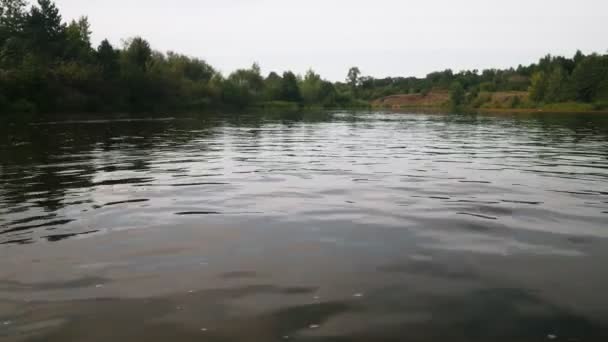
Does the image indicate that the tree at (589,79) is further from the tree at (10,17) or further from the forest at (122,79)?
the tree at (10,17)

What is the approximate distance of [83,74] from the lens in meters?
70.2

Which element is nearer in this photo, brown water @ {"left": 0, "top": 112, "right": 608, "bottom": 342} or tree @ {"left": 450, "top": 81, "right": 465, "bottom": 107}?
brown water @ {"left": 0, "top": 112, "right": 608, "bottom": 342}

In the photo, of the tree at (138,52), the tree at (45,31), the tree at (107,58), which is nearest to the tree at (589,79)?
the tree at (138,52)

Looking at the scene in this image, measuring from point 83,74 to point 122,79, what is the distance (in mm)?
13912

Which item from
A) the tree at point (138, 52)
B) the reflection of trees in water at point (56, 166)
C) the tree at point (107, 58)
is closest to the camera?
the reflection of trees in water at point (56, 166)

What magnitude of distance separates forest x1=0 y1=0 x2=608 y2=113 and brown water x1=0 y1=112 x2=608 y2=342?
179ft

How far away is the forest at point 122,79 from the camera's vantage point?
61594mm

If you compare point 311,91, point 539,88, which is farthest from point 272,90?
point 539,88

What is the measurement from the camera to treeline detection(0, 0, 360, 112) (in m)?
59.9

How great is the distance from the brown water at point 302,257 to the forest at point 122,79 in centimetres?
5464

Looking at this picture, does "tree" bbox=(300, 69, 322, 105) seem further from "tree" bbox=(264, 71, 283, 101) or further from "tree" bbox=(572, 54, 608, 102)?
"tree" bbox=(572, 54, 608, 102)

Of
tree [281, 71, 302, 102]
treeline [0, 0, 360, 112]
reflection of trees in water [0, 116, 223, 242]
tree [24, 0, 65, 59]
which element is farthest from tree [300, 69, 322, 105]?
reflection of trees in water [0, 116, 223, 242]

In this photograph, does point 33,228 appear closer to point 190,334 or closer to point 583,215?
point 190,334

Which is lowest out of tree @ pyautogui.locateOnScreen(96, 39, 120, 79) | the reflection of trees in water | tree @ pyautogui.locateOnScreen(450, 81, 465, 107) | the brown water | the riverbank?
the brown water
